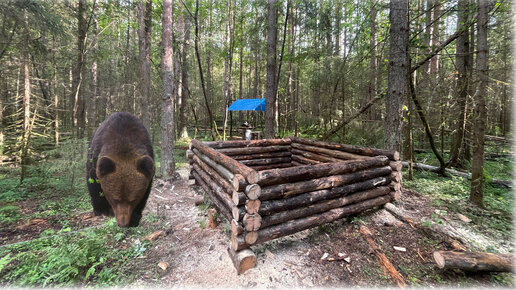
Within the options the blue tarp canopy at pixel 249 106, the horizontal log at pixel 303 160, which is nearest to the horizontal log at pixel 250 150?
the horizontal log at pixel 303 160

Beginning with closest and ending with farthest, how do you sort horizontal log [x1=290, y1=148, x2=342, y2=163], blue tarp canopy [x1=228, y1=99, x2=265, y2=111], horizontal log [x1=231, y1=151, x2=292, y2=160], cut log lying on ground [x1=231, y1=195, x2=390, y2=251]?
cut log lying on ground [x1=231, y1=195, x2=390, y2=251] → horizontal log [x1=290, y1=148, x2=342, y2=163] → horizontal log [x1=231, y1=151, x2=292, y2=160] → blue tarp canopy [x1=228, y1=99, x2=265, y2=111]

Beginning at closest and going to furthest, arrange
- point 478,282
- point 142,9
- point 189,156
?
1. point 478,282
2. point 142,9
3. point 189,156

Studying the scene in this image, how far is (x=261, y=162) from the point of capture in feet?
20.4

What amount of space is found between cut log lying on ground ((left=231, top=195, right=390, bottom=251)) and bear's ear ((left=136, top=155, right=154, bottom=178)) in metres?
1.38

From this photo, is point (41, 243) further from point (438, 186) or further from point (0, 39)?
point (438, 186)

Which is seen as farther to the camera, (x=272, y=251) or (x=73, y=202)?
(x=73, y=202)

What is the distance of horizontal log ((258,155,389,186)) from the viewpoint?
292cm

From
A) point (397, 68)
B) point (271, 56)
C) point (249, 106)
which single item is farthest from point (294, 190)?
point (249, 106)

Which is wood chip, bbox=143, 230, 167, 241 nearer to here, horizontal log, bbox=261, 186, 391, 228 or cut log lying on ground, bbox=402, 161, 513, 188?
horizontal log, bbox=261, 186, 391, 228

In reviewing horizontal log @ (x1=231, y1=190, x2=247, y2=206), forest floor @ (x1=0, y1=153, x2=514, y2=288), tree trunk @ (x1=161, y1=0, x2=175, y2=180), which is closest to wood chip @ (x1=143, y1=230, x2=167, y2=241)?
forest floor @ (x1=0, y1=153, x2=514, y2=288)

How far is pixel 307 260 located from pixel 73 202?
398 cm

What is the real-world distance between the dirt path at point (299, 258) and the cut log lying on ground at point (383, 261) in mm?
74

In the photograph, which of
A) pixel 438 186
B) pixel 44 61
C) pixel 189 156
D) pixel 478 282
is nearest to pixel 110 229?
pixel 189 156

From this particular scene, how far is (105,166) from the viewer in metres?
2.11
